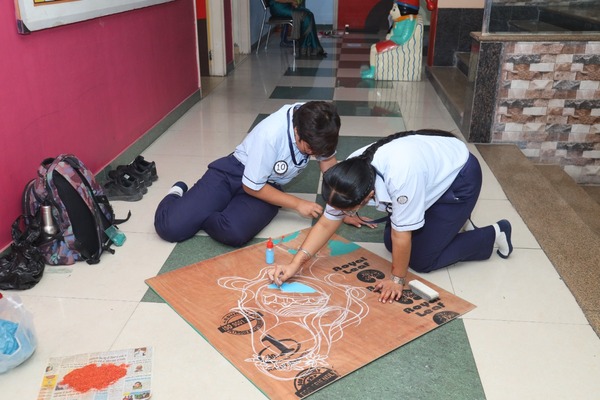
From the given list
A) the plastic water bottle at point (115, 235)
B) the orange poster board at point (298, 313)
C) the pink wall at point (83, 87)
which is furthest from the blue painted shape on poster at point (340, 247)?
the pink wall at point (83, 87)

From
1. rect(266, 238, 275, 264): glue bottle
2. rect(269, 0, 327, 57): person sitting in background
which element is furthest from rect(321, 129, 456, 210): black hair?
rect(269, 0, 327, 57): person sitting in background

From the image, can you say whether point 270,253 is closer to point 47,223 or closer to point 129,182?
point 47,223

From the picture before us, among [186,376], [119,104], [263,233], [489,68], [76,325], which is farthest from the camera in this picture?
[489,68]

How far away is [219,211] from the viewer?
96.1 inches

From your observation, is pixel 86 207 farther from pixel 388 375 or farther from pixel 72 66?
pixel 388 375

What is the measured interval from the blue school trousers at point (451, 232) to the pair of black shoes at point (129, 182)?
1.44 meters


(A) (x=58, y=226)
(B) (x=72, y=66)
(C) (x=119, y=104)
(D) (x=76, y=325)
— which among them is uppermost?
(B) (x=72, y=66)

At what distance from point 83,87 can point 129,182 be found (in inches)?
20.1

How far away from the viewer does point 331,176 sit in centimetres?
169

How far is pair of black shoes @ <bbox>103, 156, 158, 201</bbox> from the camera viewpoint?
9.20 feet

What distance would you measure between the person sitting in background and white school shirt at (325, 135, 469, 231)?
206 inches

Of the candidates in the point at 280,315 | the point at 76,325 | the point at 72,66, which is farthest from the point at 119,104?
the point at 280,315

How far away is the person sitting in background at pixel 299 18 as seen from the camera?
680cm

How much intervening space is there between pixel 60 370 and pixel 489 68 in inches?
115
